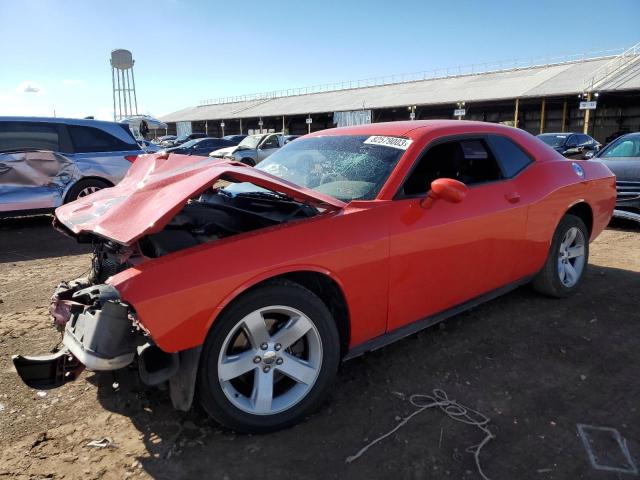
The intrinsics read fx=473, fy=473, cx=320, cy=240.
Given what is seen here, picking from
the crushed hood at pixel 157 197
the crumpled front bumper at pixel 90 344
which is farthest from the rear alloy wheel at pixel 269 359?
the crushed hood at pixel 157 197

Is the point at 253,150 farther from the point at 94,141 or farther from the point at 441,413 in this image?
the point at 441,413

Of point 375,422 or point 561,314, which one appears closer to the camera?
point 375,422

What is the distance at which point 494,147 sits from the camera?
3727mm

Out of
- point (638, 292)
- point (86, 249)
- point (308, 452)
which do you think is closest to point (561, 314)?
point (638, 292)

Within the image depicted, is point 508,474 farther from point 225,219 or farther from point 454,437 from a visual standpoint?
point 225,219

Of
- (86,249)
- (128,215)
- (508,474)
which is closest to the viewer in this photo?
(508,474)

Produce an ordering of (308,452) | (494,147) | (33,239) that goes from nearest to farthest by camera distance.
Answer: (308,452) < (494,147) < (33,239)

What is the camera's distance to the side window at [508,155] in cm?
372

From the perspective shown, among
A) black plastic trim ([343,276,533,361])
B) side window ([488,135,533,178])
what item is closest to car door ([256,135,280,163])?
side window ([488,135,533,178])

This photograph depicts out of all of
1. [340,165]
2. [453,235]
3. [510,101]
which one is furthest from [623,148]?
[510,101]

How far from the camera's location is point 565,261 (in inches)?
168

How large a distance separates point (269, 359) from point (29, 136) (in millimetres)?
7124

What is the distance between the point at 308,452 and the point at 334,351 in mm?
523

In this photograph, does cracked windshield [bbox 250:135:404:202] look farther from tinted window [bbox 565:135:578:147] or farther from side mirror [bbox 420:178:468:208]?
tinted window [bbox 565:135:578:147]
